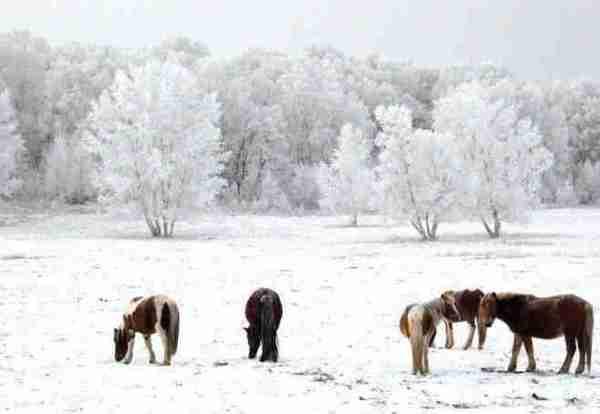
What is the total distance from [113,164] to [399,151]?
754 inches

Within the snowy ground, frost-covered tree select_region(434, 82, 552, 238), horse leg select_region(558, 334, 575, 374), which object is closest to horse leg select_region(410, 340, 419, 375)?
the snowy ground

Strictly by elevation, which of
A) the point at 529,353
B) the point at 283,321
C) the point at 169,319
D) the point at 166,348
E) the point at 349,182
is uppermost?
the point at 349,182

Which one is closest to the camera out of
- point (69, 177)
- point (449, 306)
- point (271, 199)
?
point (449, 306)

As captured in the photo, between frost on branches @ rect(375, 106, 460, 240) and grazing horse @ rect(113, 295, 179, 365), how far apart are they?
3548cm

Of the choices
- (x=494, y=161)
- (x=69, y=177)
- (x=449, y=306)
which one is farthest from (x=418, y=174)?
(x=69, y=177)

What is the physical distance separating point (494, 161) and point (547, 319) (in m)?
39.2

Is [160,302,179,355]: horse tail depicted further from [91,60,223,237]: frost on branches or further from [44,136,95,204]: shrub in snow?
[44,136,95,204]: shrub in snow

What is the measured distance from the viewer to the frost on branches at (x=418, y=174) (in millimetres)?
47250

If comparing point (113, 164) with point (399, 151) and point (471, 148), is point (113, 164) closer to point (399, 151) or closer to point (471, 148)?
point (399, 151)

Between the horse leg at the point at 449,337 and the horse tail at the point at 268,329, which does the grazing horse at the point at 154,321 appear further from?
the horse leg at the point at 449,337

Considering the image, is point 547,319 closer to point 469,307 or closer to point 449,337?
point 469,307

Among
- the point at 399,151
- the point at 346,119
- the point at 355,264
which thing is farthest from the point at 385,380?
the point at 346,119

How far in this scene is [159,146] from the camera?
52406mm

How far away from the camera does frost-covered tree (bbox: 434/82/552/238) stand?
4816 cm
